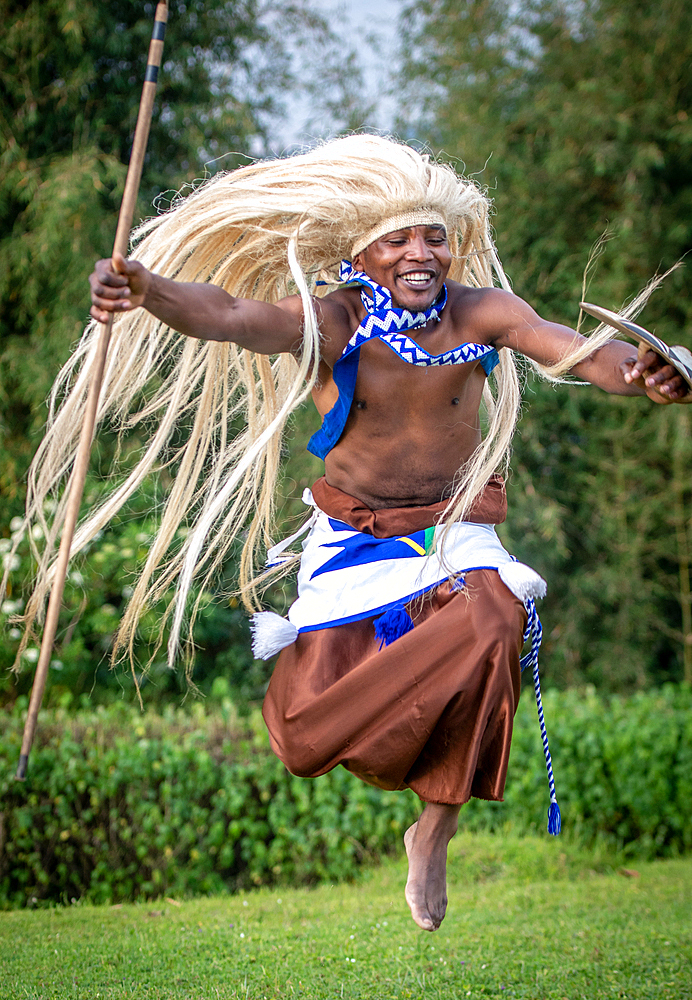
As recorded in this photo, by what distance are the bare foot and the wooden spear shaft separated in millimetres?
1152

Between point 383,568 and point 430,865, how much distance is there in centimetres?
87

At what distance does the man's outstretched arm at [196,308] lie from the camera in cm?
216

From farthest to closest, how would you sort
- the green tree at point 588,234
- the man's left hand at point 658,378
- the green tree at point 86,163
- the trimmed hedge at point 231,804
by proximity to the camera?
the green tree at point 588,234 → the green tree at point 86,163 → the trimmed hedge at point 231,804 → the man's left hand at point 658,378

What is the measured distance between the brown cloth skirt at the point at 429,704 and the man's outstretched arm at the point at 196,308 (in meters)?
0.87

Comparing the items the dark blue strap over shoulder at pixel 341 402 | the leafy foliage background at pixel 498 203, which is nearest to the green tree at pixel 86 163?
the leafy foliage background at pixel 498 203

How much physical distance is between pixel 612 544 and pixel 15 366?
4.54 metres

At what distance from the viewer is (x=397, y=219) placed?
2736 millimetres

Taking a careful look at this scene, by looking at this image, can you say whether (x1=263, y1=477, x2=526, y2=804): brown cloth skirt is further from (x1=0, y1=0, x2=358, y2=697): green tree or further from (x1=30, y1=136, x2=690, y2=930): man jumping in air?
(x1=0, y1=0, x2=358, y2=697): green tree

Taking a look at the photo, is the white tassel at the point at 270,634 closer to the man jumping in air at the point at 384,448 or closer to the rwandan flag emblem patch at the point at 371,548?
the man jumping in air at the point at 384,448

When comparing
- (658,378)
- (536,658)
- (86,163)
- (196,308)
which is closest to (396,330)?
(196,308)

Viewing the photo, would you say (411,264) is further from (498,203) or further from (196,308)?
(498,203)

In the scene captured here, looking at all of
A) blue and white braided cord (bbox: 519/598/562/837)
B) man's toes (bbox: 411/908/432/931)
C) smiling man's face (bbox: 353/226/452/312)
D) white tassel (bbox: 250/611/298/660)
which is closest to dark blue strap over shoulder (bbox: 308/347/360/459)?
smiling man's face (bbox: 353/226/452/312)

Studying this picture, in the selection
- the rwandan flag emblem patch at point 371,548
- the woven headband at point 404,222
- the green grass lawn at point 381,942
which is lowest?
the green grass lawn at point 381,942

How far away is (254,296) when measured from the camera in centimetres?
312
